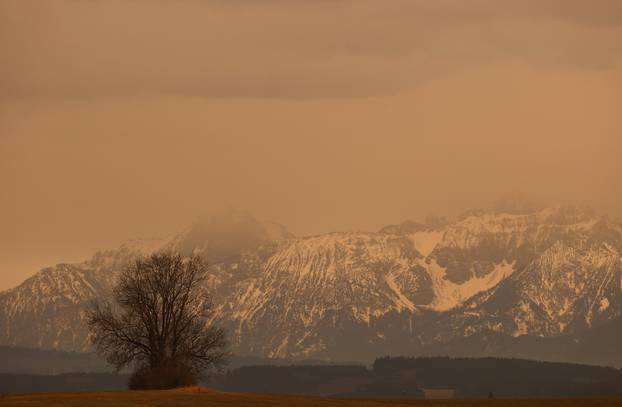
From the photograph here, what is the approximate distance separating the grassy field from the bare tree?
9.05m

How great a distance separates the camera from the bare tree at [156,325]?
163625 mm

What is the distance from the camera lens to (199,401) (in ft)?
463

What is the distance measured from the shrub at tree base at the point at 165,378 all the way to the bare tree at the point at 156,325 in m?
3.19

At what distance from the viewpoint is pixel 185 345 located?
543ft

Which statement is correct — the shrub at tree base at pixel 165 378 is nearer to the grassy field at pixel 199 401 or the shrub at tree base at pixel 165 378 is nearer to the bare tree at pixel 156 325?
the grassy field at pixel 199 401

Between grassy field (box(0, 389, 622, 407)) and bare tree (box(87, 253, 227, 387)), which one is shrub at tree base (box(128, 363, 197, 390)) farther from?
bare tree (box(87, 253, 227, 387))

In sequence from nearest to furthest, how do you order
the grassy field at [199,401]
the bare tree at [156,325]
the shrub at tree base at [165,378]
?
the grassy field at [199,401]
the shrub at tree base at [165,378]
the bare tree at [156,325]

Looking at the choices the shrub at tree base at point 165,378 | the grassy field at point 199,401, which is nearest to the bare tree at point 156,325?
the shrub at tree base at point 165,378

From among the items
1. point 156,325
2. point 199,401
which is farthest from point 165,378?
point 199,401

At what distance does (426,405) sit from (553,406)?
42.1 ft

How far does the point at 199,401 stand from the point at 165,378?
51.4ft

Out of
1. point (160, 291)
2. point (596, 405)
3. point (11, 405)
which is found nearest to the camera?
point (11, 405)

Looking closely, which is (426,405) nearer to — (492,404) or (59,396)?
(492,404)

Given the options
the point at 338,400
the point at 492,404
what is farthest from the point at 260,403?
the point at 492,404
